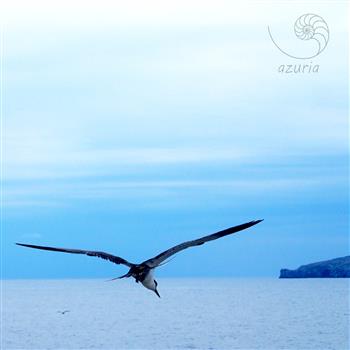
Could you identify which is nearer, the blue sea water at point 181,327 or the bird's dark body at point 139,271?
the bird's dark body at point 139,271

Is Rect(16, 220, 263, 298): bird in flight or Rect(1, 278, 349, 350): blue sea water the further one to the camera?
Rect(1, 278, 349, 350): blue sea water

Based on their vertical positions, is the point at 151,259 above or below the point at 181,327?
below

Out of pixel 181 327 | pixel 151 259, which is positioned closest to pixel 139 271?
pixel 151 259

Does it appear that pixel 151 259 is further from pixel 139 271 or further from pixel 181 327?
pixel 181 327

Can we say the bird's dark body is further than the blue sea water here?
No

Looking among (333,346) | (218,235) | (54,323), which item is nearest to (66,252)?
(218,235)

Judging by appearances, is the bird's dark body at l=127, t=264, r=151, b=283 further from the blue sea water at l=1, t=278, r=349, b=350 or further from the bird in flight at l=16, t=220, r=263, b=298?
the blue sea water at l=1, t=278, r=349, b=350

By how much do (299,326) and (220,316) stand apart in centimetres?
1841

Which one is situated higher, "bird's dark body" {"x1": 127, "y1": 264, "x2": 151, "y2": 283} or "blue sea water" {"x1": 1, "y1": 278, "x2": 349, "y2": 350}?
"blue sea water" {"x1": 1, "y1": 278, "x2": 349, "y2": 350}

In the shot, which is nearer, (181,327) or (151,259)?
(151,259)

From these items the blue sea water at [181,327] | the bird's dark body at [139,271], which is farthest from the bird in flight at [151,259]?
the blue sea water at [181,327]

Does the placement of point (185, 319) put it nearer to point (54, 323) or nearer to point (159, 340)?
point (54, 323)

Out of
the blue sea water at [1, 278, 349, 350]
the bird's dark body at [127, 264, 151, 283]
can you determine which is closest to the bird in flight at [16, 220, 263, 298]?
the bird's dark body at [127, 264, 151, 283]

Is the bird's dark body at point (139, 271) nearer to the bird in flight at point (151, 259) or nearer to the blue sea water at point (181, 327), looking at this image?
the bird in flight at point (151, 259)
